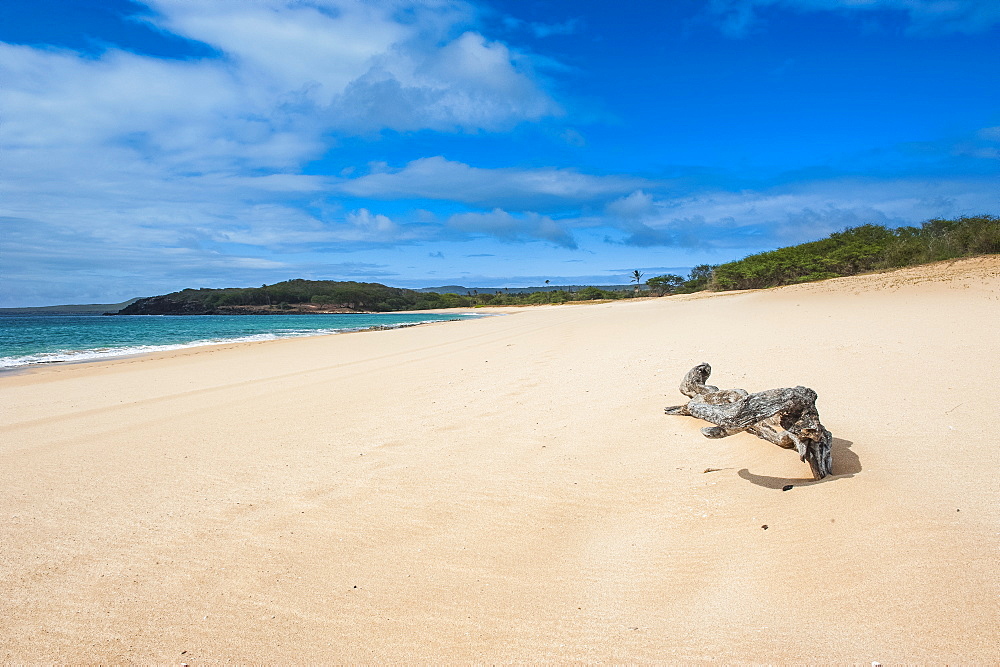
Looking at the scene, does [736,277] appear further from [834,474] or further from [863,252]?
[834,474]

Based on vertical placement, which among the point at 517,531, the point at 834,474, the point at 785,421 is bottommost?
the point at 517,531

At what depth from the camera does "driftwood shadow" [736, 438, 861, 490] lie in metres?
4.01

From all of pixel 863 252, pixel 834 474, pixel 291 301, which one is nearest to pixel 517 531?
pixel 834 474

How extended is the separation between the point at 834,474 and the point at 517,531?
260cm

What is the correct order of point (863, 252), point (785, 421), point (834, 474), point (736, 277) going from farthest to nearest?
point (736, 277) → point (863, 252) → point (785, 421) → point (834, 474)

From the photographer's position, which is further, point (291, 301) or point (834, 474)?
point (291, 301)

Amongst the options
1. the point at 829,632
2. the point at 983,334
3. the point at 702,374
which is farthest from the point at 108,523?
the point at 983,334

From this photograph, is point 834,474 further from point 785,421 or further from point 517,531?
point 517,531

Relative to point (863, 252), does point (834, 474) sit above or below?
below

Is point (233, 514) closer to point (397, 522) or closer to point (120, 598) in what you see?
point (120, 598)

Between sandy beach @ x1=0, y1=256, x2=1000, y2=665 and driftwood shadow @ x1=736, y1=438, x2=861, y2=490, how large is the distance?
3cm

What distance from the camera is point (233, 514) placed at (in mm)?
4191

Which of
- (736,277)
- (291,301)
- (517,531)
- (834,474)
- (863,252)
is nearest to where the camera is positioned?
(517,531)

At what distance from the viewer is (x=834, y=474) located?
13.4 ft
